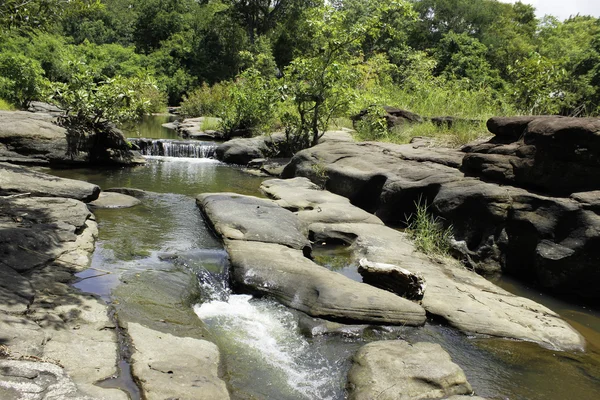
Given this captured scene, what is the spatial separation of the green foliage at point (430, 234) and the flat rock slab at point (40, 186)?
555cm

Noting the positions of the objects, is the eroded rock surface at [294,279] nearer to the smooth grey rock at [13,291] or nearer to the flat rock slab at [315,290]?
the flat rock slab at [315,290]

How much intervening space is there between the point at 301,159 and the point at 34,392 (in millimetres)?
9431

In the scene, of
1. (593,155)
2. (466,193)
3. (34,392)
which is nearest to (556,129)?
(593,155)

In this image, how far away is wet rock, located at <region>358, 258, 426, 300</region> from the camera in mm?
5559

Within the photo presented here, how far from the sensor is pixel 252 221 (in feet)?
23.5

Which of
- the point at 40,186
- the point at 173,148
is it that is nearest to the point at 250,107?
the point at 173,148

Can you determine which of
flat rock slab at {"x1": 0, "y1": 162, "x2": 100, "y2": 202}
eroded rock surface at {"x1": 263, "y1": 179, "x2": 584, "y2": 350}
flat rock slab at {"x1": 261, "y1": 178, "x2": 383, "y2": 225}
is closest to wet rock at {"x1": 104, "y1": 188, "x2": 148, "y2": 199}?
flat rock slab at {"x1": 0, "y1": 162, "x2": 100, "y2": 202}

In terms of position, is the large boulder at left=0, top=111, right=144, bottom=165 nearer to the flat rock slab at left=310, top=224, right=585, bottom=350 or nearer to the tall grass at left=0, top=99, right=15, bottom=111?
the tall grass at left=0, top=99, right=15, bottom=111

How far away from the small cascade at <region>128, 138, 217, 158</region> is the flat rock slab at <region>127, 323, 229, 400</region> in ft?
39.1

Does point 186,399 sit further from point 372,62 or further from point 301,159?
point 372,62

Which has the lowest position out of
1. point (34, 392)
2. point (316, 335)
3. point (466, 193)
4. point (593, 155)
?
point (316, 335)

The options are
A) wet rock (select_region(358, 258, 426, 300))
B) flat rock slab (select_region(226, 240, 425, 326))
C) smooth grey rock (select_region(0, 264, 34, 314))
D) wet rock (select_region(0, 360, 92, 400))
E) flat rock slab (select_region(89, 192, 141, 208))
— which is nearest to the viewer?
wet rock (select_region(0, 360, 92, 400))

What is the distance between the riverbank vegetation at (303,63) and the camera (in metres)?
11.9

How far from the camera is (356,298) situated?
505 centimetres
